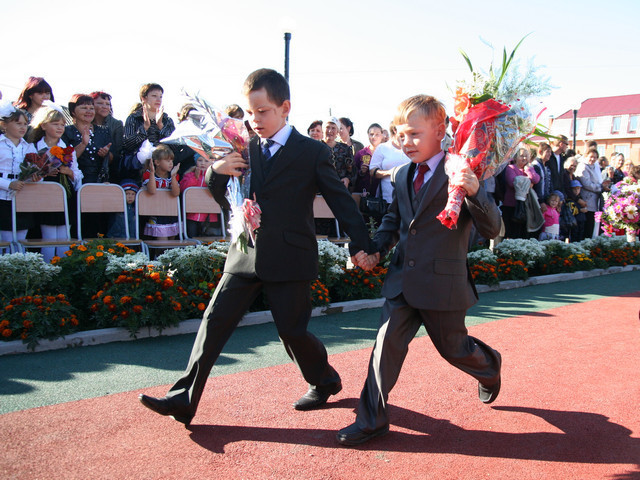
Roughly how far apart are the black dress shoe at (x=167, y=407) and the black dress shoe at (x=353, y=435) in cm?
88

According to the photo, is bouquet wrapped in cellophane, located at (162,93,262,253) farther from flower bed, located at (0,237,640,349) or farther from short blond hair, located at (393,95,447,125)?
flower bed, located at (0,237,640,349)

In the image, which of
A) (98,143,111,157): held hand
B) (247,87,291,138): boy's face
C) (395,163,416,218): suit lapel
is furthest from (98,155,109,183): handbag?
(395,163,416,218): suit lapel

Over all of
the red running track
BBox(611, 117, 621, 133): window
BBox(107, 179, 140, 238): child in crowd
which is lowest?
the red running track

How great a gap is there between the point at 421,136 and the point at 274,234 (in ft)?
3.35

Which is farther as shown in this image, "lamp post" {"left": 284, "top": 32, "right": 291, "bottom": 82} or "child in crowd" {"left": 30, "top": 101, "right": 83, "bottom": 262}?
"lamp post" {"left": 284, "top": 32, "right": 291, "bottom": 82}

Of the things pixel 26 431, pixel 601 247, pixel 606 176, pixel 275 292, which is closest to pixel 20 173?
pixel 26 431

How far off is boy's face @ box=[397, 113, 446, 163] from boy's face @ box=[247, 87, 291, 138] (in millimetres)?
706

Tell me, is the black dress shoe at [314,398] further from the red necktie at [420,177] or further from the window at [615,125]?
the window at [615,125]

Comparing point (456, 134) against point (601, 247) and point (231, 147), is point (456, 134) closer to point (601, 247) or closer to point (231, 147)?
point (231, 147)

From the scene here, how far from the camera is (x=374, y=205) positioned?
9125mm

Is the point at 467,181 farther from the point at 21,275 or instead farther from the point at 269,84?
the point at 21,275

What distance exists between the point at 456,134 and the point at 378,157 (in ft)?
20.4

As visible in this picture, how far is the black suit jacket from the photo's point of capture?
11.1 feet

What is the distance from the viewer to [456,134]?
3.15 meters
